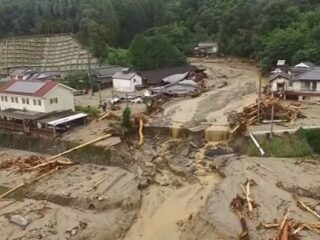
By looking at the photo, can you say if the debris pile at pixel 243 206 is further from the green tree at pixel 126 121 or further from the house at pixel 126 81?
the house at pixel 126 81

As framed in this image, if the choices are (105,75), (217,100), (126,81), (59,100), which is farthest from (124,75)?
(59,100)

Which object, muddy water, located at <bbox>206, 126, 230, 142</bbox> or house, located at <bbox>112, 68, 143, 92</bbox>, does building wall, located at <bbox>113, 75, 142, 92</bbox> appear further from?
muddy water, located at <bbox>206, 126, 230, 142</bbox>

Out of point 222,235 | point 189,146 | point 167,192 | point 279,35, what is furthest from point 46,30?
point 222,235

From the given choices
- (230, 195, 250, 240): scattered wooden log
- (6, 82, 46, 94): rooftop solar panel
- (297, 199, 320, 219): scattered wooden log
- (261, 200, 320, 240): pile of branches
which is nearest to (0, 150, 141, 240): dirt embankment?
(230, 195, 250, 240): scattered wooden log

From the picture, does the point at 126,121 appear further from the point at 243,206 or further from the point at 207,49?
the point at 207,49

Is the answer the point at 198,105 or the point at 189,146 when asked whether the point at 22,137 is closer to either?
the point at 189,146

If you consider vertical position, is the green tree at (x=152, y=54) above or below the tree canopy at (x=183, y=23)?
below

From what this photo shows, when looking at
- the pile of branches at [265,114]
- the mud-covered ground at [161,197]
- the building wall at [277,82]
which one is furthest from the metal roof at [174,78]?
the mud-covered ground at [161,197]

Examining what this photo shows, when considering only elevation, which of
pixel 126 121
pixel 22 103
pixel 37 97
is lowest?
pixel 126 121
